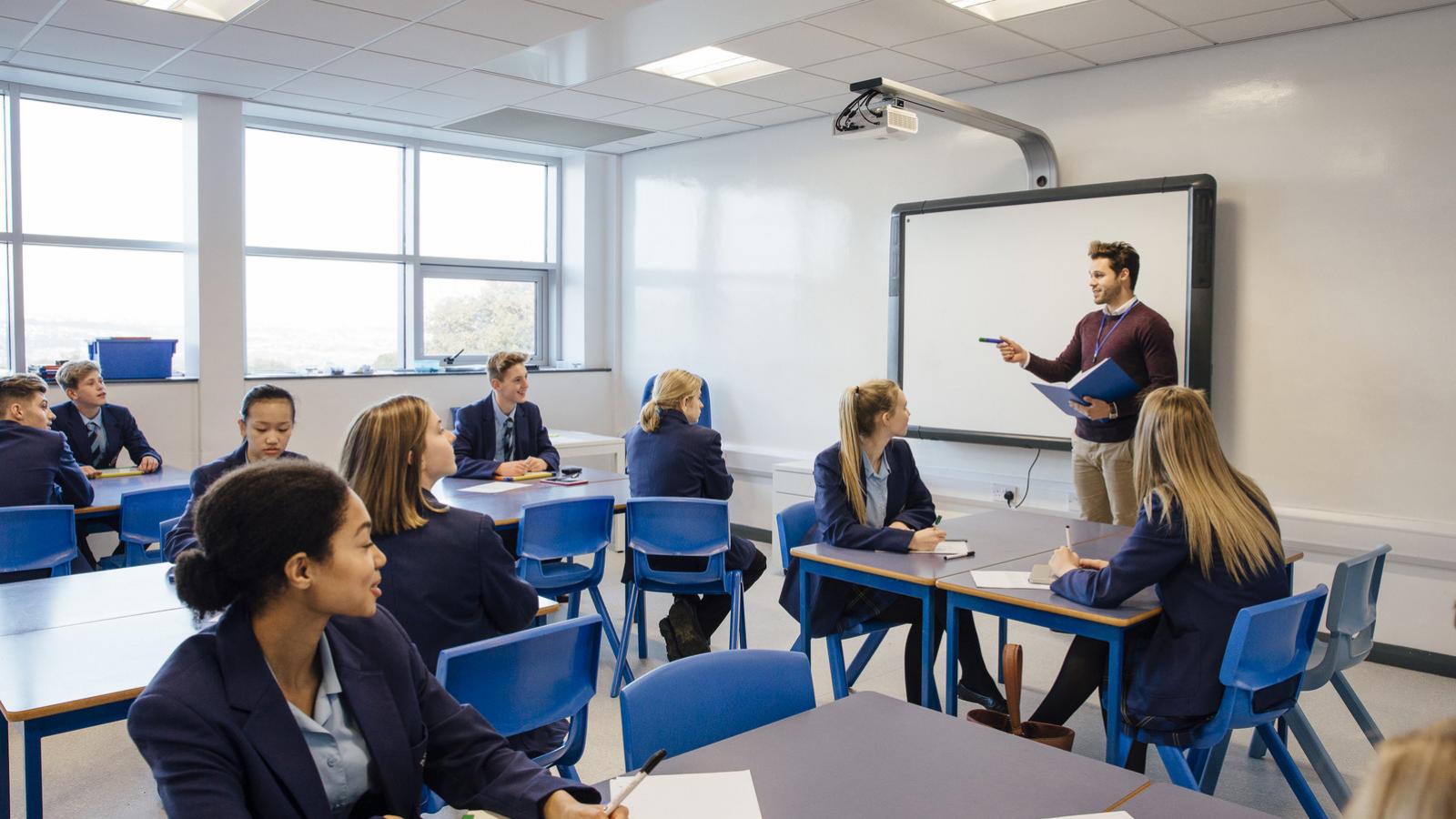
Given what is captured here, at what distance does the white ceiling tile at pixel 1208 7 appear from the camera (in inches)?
169

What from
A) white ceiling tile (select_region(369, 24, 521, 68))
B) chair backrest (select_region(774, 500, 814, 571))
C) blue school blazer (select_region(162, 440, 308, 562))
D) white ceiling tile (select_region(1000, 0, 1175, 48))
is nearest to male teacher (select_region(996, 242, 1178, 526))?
white ceiling tile (select_region(1000, 0, 1175, 48))

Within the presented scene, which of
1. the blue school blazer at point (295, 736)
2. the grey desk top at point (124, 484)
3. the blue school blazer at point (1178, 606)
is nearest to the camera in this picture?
the blue school blazer at point (295, 736)

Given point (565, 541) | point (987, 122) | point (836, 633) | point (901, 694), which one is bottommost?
point (901, 694)

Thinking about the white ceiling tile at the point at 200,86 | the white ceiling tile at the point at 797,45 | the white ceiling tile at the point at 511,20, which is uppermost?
the white ceiling tile at the point at 200,86

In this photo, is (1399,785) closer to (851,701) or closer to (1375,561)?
(851,701)

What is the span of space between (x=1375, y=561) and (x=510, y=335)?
21.0 ft

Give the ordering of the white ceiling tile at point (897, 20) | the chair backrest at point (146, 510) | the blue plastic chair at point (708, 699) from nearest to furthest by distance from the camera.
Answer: the blue plastic chair at point (708, 699) < the chair backrest at point (146, 510) < the white ceiling tile at point (897, 20)

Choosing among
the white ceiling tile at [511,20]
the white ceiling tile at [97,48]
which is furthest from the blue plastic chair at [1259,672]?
the white ceiling tile at [97,48]

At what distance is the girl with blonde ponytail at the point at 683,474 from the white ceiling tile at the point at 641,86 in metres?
2.06

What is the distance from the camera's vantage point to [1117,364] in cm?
461

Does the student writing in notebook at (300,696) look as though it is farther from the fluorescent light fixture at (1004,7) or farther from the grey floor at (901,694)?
the fluorescent light fixture at (1004,7)

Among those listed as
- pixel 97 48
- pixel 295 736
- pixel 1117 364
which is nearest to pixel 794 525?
pixel 1117 364

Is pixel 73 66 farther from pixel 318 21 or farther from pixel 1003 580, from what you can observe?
pixel 1003 580

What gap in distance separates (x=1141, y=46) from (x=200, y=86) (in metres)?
5.22
